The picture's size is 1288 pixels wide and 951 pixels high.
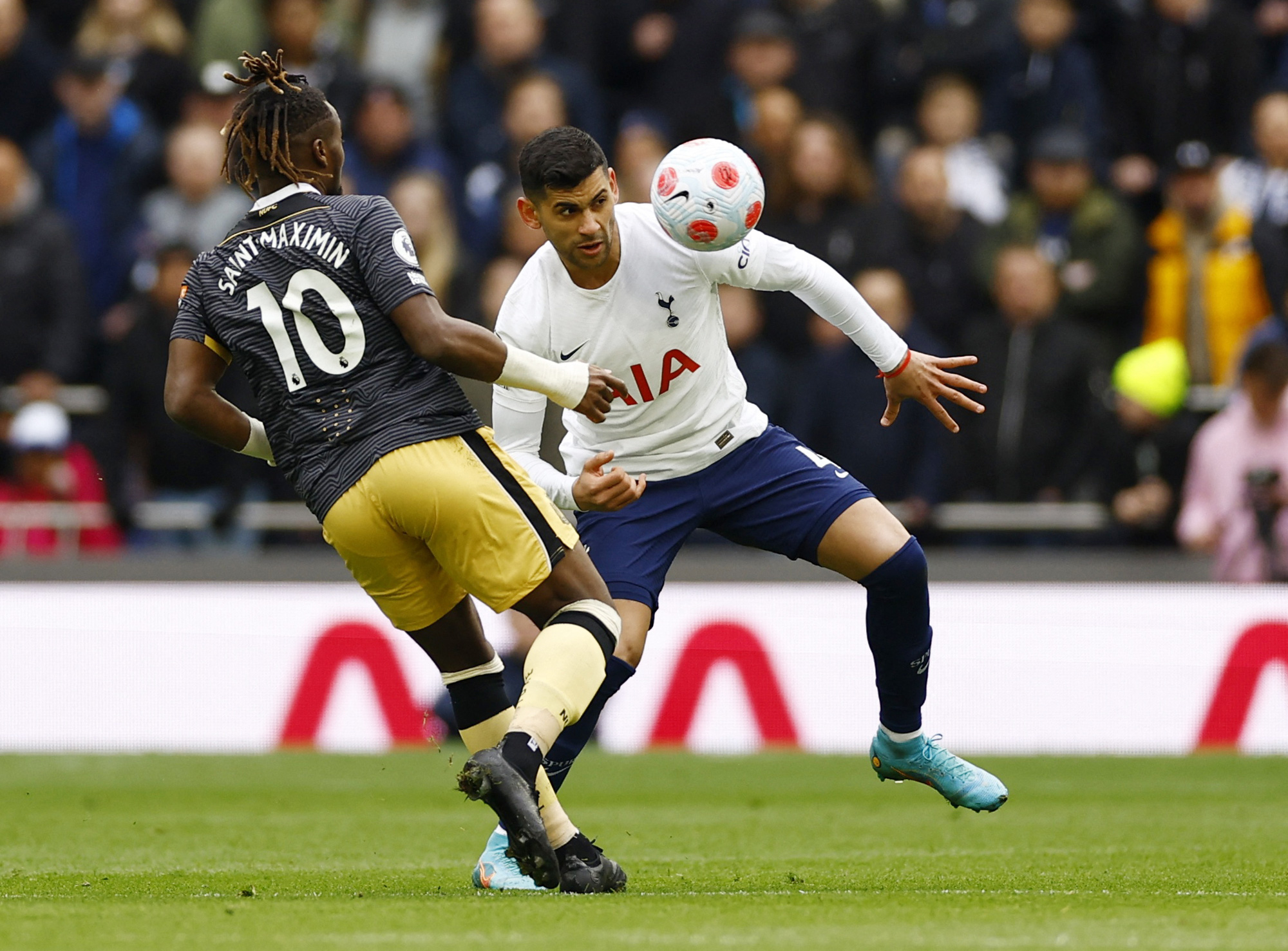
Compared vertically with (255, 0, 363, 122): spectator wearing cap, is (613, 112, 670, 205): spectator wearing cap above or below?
below

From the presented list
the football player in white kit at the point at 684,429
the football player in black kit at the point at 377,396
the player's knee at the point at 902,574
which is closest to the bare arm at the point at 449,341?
the football player in black kit at the point at 377,396

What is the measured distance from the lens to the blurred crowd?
464 inches

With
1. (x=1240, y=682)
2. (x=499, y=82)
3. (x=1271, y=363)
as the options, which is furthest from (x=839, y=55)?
(x=1240, y=682)

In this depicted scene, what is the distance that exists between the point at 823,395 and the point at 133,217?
4.86 m

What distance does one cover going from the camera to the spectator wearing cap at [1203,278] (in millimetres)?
11836

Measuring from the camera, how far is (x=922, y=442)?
39.4 feet

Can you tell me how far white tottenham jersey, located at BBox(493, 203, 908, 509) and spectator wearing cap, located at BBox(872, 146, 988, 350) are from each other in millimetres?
5828

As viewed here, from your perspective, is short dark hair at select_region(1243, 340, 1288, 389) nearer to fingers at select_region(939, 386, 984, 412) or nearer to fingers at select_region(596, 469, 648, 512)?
fingers at select_region(939, 386, 984, 412)

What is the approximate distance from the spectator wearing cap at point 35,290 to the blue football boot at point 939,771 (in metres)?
7.30

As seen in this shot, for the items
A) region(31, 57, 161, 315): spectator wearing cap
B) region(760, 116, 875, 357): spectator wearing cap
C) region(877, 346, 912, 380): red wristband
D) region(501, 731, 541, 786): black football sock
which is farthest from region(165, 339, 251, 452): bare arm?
region(31, 57, 161, 315): spectator wearing cap

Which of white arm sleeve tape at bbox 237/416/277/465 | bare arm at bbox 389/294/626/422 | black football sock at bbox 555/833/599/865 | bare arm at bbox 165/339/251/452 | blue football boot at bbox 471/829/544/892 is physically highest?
bare arm at bbox 389/294/626/422

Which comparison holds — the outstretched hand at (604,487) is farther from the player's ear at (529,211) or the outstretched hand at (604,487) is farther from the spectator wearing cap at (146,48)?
the spectator wearing cap at (146,48)

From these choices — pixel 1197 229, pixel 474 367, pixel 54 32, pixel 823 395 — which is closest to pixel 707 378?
pixel 474 367

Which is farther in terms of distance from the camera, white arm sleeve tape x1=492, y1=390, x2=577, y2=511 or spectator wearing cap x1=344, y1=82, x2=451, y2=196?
spectator wearing cap x1=344, y1=82, x2=451, y2=196
